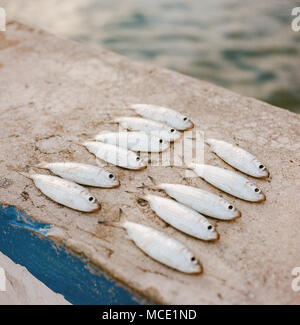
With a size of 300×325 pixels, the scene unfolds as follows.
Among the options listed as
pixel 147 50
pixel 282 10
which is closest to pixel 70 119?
pixel 147 50

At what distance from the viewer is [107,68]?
424 centimetres

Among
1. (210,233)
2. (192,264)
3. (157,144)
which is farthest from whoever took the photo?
(157,144)

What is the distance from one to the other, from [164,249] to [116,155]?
1.00 metres

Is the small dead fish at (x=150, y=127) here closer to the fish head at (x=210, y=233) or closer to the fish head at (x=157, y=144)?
the fish head at (x=157, y=144)

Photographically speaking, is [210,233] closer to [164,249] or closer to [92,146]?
[164,249]

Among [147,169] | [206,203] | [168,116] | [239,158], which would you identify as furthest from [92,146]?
[239,158]

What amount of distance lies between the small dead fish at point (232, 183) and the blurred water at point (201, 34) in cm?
372

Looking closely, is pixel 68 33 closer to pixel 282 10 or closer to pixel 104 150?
pixel 282 10

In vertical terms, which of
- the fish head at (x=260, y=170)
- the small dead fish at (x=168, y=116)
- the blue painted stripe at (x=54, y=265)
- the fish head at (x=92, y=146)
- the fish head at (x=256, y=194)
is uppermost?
the small dead fish at (x=168, y=116)

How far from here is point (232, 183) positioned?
8.30 feet

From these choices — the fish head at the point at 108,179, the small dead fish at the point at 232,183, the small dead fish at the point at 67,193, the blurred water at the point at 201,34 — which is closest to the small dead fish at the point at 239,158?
the small dead fish at the point at 232,183

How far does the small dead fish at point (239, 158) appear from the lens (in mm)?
2670
